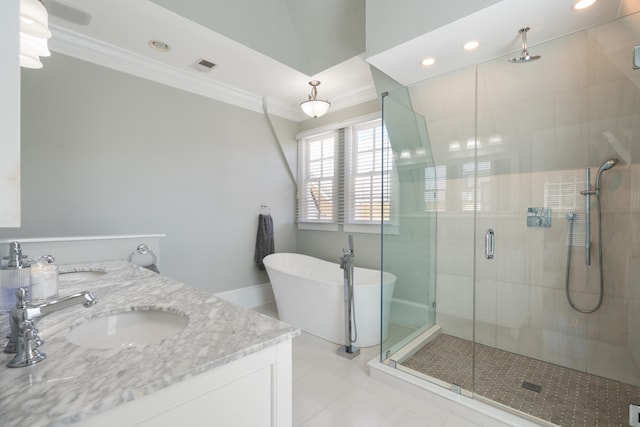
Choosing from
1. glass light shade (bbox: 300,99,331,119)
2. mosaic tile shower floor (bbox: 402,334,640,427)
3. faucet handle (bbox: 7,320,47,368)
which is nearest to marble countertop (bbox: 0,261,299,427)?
faucet handle (bbox: 7,320,47,368)

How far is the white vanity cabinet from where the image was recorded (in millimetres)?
605

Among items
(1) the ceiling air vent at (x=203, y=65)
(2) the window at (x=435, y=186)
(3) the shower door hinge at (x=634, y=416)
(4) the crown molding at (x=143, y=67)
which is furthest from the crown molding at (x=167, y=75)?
(3) the shower door hinge at (x=634, y=416)

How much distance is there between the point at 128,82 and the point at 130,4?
0.92 meters

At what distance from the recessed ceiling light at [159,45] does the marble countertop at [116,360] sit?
2291mm

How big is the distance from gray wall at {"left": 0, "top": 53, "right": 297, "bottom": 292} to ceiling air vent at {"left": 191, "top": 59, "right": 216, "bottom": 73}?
0.37 m

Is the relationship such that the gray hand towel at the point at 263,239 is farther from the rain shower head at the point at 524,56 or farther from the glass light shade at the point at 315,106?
the rain shower head at the point at 524,56

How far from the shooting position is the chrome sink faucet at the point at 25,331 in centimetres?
67

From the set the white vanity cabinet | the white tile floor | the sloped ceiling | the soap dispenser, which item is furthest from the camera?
the sloped ceiling

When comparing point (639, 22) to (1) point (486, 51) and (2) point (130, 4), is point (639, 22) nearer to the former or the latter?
(1) point (486, 51)

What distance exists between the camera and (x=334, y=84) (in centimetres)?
333

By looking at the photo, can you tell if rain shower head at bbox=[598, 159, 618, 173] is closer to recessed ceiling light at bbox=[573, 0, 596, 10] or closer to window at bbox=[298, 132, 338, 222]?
recessed ceiling light at bbox=[573, 0, 596, 10]

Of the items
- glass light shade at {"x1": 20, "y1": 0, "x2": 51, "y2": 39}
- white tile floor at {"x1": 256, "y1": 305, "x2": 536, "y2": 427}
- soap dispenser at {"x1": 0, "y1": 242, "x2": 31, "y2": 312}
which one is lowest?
white tile floor at {"x1": 256, "y1": 305, "x2": 536, "y2": 427}

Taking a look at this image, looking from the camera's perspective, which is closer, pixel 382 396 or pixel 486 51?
pixel 382 396

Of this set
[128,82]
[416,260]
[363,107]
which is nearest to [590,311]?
[416,260]
